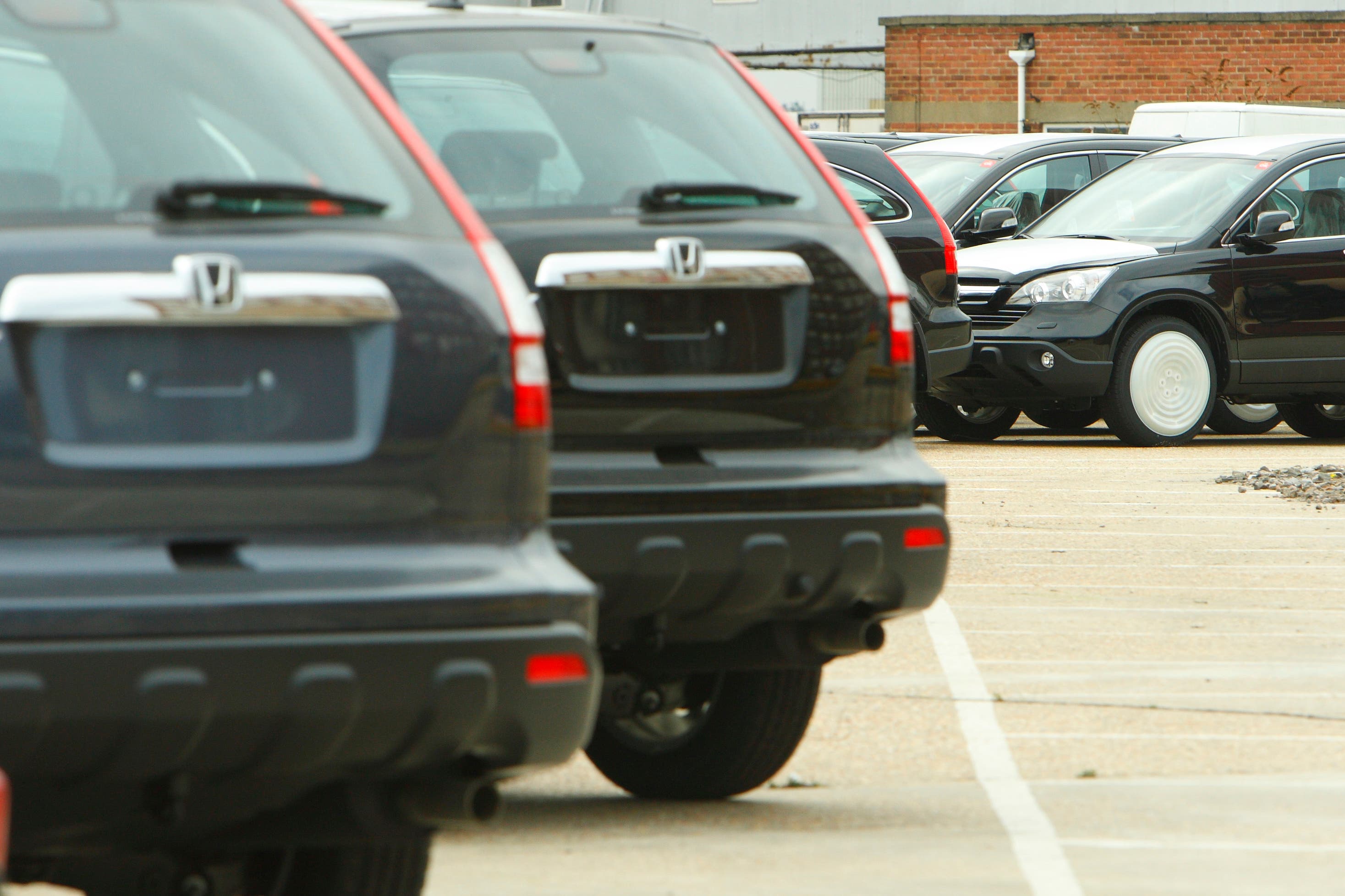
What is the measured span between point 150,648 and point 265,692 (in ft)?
0.57

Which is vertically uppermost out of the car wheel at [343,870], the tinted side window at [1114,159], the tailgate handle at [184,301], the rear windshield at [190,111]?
the rear windshield at [190,111]

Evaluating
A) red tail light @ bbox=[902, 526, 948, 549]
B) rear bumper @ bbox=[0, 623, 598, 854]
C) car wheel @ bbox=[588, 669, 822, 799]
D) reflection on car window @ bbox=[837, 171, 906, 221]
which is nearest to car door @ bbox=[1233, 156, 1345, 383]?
reflection on car window @ bbox=[837, 171, 906, 221]

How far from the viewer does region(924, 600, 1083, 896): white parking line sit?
5.18 meters

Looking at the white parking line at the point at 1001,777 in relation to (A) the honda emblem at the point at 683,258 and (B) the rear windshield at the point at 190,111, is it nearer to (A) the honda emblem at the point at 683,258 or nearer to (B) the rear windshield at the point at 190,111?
(A) the honda emblem at the point at 683,258

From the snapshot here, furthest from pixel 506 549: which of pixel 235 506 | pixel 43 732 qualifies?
pixel 43 732

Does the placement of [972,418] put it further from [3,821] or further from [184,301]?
[3,821]

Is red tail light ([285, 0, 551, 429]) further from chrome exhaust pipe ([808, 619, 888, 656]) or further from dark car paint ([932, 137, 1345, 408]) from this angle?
dark car paint ([932, 137, 1345, 408])

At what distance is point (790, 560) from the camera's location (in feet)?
16.6

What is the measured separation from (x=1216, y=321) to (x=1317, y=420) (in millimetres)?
1899

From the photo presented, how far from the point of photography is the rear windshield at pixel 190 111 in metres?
3.79

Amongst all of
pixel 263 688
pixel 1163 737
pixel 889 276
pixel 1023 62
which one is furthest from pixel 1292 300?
pixel 1023 62

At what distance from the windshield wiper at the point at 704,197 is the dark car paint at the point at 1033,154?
10747 mm

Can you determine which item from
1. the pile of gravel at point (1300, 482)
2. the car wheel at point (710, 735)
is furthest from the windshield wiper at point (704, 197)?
the pile of gravel at point (1300, 482)

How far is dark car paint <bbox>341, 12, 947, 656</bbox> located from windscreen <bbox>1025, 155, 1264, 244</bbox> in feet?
34.6
